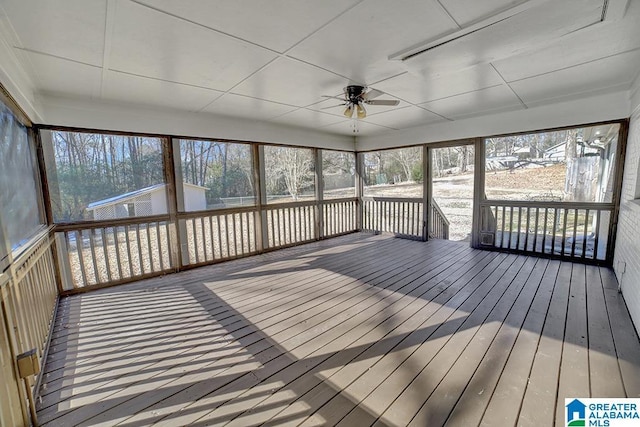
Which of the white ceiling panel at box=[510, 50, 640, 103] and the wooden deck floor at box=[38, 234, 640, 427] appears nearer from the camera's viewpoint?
the wooden deck floor at box=[38, 234, 640, 427]

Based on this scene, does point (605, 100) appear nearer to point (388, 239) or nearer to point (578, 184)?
point (578, 184)

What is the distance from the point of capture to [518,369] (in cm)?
177

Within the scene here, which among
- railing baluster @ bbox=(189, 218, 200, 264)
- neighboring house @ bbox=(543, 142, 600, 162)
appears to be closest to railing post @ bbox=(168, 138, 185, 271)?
railing baluster @ bbox=(189, 218, 200, 264)

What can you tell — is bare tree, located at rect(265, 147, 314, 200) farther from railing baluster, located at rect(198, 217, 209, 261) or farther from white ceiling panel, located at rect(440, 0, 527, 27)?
white ceiling panel, located at rect(440, 0, 527, 27)

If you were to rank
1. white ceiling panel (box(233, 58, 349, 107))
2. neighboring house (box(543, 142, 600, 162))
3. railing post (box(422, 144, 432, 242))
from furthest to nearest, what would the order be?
railing post (box(422, 144, 432, 242)), neighboring house (box(543, 142, 600, 162)), white ceiling panel (box(233, 58, 349, 107))

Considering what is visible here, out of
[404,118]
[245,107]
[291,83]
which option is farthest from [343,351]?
[404,118]

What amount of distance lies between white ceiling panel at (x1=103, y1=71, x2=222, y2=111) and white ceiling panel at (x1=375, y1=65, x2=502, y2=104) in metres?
2.00

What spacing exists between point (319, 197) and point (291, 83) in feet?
10.5

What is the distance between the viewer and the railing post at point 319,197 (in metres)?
5.80

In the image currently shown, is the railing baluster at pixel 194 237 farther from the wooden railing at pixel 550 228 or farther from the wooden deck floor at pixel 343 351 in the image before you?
the wooden railing at pixel 550 228

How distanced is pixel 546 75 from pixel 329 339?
3.40 m

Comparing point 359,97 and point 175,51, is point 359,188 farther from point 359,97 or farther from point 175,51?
point 175,51

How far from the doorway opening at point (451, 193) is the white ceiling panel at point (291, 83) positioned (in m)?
3.11

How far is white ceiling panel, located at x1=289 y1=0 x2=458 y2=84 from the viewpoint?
66.0 inches
